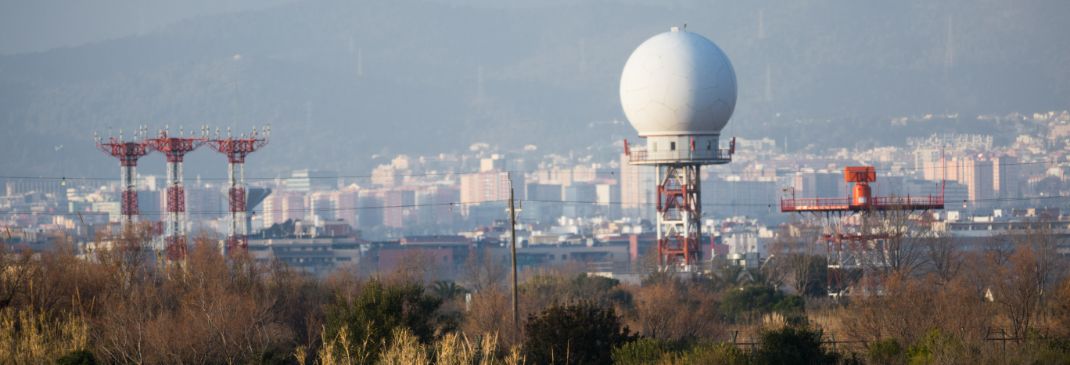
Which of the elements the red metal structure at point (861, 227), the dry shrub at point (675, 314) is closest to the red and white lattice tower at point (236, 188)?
the dry shrub at point (675, 314)

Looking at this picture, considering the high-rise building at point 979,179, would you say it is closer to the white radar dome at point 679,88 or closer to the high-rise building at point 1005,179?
the high-rise building at point 1005,179

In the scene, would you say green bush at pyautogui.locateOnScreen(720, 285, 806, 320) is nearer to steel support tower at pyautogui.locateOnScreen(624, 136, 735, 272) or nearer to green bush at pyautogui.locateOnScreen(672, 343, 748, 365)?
steel support tower at pyautogui.locateOnScreen(624, 136, 735, 272)

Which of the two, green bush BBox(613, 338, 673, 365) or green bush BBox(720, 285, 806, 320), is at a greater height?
green bush BBox(613, 338, 673, 365)

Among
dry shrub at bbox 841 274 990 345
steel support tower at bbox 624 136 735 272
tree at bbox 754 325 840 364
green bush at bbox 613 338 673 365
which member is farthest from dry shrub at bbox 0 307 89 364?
steel support tower at bbox 624 136 735 272

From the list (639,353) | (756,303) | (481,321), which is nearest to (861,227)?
(756,303)

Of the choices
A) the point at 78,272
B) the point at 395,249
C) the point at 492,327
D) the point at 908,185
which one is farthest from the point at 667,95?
the point at 908,185

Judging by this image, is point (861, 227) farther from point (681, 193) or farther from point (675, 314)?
point (675, 314)
